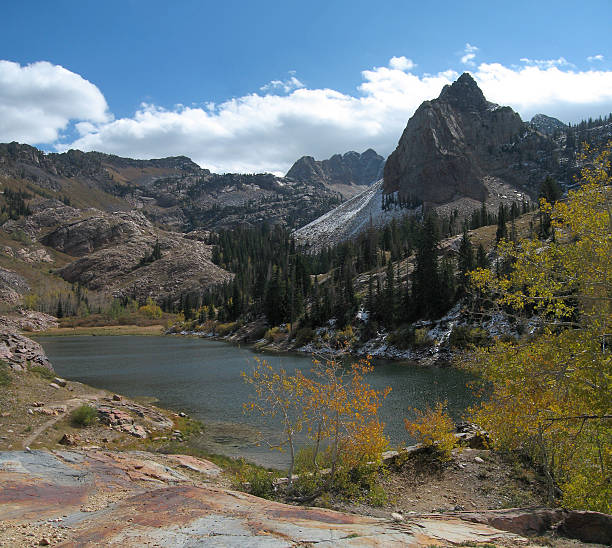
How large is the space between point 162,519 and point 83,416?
1729 centimetres

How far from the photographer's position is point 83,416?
2458cm

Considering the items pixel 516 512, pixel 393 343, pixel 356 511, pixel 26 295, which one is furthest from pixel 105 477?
pixel 26 295

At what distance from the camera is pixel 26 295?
188 m

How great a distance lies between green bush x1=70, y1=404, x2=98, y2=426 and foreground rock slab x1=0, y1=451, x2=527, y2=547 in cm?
920

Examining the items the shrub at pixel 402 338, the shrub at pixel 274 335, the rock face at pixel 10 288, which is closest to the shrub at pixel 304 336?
the shrub at pixel 274 335

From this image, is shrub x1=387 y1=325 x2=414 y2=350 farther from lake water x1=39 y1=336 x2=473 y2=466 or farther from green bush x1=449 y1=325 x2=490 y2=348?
lake water x1=39 y1=336 x2=473 y2=466

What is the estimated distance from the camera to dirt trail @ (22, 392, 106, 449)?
763 inches

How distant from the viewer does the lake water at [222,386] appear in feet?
97.8

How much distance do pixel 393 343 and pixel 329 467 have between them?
6272 cm

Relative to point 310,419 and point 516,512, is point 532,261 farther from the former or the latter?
point 310,419

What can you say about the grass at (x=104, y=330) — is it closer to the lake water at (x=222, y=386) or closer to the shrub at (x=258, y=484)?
the lake water at (x=222, y=386)

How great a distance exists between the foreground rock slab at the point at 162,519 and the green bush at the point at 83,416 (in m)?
Answer: 9.20

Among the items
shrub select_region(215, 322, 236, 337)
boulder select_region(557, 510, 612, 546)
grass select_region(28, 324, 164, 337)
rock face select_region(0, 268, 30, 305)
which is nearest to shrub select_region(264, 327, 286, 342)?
shrub select_region(215, 322, 236, 337)

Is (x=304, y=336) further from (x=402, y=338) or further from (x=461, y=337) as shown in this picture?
(x=461, y=337)
